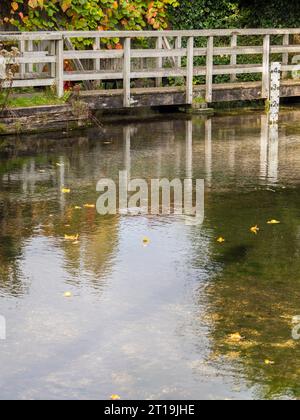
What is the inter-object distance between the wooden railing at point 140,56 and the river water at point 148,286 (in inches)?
160

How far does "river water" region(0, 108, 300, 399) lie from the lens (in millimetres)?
6926

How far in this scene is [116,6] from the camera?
74.4 ft

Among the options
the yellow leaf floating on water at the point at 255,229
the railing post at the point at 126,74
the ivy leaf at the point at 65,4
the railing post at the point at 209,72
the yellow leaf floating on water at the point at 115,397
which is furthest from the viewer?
the ivy leaf at the point at 65,4

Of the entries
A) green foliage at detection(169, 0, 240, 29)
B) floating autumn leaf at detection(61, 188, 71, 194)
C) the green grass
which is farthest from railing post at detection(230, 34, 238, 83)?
floating autumn leaf at detection(61, 188, 71, 194)

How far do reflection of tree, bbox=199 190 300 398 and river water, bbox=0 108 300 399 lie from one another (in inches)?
0.5

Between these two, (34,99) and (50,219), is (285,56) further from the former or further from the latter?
(50,219)

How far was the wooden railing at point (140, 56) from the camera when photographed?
19016 millimetres

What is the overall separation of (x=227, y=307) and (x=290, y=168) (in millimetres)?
6689

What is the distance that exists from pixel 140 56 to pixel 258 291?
12796 millimetres

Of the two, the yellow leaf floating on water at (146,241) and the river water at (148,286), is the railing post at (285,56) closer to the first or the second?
the river water at (148,286)

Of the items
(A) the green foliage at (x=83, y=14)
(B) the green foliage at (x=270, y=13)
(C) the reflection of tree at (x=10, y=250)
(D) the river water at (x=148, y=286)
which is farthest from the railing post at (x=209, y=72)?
(C) the reflection of tree at (x=10, y=250)
